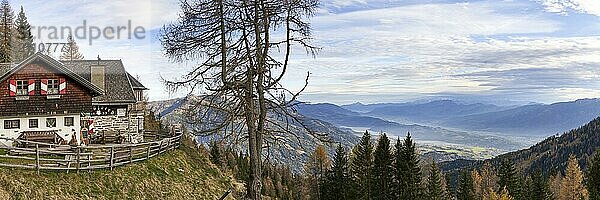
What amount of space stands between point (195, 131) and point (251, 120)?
146 cm

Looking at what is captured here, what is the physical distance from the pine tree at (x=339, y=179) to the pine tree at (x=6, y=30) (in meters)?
31.2

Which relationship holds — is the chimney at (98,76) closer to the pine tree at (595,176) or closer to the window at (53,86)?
the window at (53,86)

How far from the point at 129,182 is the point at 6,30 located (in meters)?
35.5

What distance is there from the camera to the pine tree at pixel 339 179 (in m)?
57.0

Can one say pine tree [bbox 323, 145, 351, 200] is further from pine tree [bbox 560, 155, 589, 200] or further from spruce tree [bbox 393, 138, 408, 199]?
pine tree [bbox 560, 155, 589, 200]

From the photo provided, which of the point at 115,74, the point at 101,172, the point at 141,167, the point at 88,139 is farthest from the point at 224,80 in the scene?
the point at 115,74

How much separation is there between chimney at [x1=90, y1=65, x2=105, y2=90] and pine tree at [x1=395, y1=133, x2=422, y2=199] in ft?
102

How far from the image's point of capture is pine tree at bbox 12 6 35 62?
4321 cm

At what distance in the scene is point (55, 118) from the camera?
89.7ft

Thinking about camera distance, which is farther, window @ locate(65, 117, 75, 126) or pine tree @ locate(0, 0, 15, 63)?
pine tree @ locate(0, 0, 15, 63)

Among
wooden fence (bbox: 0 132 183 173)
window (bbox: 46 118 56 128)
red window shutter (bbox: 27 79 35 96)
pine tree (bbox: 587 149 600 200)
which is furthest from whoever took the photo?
pine tree (bbox: 587 149 600 200)

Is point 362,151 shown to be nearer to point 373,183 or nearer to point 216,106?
point 373,183

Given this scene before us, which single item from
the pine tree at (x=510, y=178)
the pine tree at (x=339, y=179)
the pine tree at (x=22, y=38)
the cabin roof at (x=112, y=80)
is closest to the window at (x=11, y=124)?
the cabin roof at (x=112, y=80)

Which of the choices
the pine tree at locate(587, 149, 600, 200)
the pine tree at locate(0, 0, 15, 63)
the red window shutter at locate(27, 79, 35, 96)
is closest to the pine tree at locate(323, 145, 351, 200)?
the pine tree at locate(0, 0, 15, 63)
